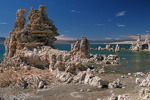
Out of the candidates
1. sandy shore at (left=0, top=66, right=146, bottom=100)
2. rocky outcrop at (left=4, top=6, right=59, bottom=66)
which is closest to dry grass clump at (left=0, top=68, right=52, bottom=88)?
sandy shore at (left=0, top=66, right=146, bottom=100)

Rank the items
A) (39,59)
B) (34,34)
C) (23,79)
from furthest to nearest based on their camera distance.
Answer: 1. (34,34)
2. (39,59)
3. (23,79)

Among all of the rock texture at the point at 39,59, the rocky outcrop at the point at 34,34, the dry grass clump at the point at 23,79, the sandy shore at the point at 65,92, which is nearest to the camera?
the sandy shore at the point at 65,92

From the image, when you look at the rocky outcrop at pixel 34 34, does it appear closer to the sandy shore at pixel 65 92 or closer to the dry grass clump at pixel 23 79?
the dry grass clump at pixel 23 79

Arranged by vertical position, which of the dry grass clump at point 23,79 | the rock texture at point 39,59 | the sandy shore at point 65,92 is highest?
the rock texture at point 39,59

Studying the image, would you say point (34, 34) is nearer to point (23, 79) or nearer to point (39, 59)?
point (39, 59)

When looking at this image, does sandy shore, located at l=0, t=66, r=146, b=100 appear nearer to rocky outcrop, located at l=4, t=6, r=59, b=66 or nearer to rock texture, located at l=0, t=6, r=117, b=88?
rock texture, located at l=0, t=6, r=117, b=88

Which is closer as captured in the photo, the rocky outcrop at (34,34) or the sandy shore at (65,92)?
the sandy shore at (65,92)

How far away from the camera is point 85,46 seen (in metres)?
43.5

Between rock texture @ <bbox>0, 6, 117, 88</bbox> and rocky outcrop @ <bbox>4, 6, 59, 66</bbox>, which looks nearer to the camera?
rock texture @ <bbox>0, 6, 117, 88</bbox>

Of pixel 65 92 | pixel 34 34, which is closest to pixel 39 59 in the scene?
pixel 34 34

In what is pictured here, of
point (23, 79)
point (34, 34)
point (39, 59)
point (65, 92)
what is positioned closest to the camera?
point (65, 92)

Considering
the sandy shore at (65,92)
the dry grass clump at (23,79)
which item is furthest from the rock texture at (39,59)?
the sandy shore at (65,92)

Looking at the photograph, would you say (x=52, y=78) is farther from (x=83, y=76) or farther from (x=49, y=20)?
(x=49, y=20)

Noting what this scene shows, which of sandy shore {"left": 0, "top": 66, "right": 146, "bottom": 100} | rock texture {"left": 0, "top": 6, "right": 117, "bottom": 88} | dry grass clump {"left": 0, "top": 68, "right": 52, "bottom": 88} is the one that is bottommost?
sandy shore {"left": 0, "top": 66, "right": 146, "bottom": 100}
